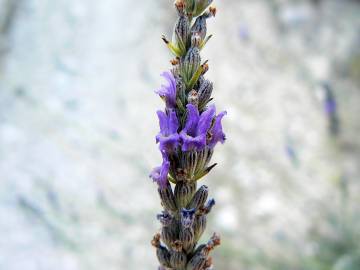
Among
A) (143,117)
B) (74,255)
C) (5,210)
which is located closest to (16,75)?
(143,117)

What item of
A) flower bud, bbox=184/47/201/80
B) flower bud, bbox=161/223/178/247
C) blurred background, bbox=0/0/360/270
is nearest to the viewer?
flower bud, bbox=184/47/201/80

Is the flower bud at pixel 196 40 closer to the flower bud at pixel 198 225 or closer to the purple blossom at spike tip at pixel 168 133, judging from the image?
the purple blossom at spike tip at pixel 168 133

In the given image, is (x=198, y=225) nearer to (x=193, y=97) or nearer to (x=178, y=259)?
(x=178, y=259)

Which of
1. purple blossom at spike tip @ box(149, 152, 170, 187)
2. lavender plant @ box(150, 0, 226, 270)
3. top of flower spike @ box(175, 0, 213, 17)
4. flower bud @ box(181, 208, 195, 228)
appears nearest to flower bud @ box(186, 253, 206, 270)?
lavender plant @ box(150, 0, 226, 270)

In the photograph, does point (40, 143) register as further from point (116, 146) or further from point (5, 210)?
point (116, 146)

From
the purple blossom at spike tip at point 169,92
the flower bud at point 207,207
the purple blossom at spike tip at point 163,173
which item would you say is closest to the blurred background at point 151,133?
the flower bud at point 207,207

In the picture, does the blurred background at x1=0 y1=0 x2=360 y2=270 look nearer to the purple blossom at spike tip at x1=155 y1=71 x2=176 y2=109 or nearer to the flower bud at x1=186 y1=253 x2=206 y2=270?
the flower bud at x1=186 y1=253 x2=206 y2=270

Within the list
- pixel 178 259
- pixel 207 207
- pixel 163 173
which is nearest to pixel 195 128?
pixel 163 173

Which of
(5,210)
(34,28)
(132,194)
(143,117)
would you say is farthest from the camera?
(34,28)
